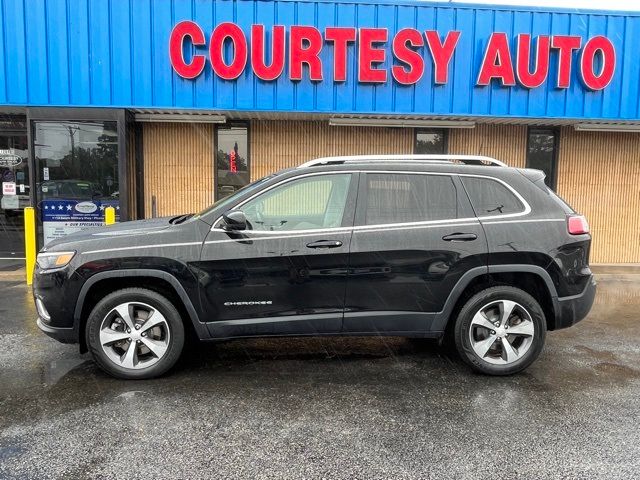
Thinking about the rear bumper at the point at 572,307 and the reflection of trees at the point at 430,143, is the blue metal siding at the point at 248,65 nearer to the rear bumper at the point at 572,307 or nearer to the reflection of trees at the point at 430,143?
the reflection of trees at the point at 430,143

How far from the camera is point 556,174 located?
9.95 meters

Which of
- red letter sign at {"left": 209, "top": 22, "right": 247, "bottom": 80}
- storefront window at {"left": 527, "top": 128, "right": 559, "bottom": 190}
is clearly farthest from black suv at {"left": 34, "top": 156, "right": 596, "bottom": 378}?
storefront window at {"left": 527, "top": 128, "right": 559, "bottom": 190}

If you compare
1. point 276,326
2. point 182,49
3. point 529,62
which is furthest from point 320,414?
point 529,62

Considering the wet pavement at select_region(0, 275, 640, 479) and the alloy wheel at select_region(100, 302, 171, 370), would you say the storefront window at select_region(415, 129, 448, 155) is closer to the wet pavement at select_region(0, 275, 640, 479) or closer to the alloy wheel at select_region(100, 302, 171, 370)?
the wet pavement at select_region(0, 275, 640, 479)

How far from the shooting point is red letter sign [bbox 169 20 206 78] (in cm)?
819

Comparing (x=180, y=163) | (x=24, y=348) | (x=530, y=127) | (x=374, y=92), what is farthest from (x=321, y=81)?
(x=24, y=348)

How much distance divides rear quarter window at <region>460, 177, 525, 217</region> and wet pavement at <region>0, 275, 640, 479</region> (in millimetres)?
1424

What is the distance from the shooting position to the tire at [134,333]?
4.04 meters

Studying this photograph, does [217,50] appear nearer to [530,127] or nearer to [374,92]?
[374,92]

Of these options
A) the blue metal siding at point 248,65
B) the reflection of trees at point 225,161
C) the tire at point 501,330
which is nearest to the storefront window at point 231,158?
the reflection of trees at point 225,161

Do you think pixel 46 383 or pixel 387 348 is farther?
pixel 387 348

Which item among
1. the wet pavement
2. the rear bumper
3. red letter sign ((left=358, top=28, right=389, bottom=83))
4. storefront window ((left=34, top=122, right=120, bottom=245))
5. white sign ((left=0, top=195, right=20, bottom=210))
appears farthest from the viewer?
white sign ((left=0, top=195, right=20, bottom=210))

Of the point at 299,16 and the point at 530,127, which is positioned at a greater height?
the point at 299,16

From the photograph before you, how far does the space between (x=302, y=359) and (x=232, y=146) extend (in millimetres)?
5819
